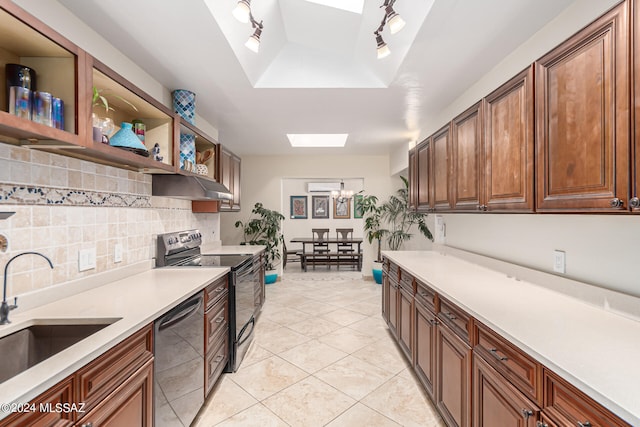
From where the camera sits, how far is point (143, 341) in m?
1.30

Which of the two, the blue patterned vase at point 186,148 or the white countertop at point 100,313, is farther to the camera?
the blue patterned vase at point 186,148

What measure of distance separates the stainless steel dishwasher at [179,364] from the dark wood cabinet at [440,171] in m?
2.07

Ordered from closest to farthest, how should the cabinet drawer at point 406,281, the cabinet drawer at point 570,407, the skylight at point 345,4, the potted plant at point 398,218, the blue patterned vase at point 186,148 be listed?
the cabinet drawer at point 570,407 → the skylight at point 345,4 → the cabinet drawer at point 406,281 → the blue patterned vase at point 186,148 → the potted plant at point 398,218

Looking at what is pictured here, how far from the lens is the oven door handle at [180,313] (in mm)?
1463

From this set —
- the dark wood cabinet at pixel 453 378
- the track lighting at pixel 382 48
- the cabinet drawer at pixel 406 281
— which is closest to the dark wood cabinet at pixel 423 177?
the cabinet drawer at pixel 406 281

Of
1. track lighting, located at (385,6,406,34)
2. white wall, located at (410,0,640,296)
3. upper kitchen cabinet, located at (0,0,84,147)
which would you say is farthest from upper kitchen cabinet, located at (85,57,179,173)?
white wall, located at (410,0,640,296)

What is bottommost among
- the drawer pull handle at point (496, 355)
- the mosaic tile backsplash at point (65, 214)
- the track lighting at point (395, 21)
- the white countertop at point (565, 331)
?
the drawer pull handle at point (496, 355)

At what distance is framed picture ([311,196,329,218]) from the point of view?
28.1 feet

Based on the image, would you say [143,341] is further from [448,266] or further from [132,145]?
[448,266]

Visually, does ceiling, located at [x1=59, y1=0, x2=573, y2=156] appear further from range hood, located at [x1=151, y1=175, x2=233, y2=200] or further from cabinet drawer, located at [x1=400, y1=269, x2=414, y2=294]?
cabinet drawer, located at [x1=400, y1=269, x2=414, y2=294]

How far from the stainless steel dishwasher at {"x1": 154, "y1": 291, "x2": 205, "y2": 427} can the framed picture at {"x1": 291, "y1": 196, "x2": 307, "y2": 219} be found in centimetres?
666

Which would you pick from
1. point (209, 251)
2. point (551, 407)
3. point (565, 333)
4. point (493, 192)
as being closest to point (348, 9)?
point (493, 192)

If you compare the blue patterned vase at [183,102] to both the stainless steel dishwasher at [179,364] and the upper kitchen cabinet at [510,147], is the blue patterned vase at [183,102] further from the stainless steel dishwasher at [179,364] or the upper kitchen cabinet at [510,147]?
the upper kitchen cabinet at [510,147]

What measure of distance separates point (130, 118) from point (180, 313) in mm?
1492
